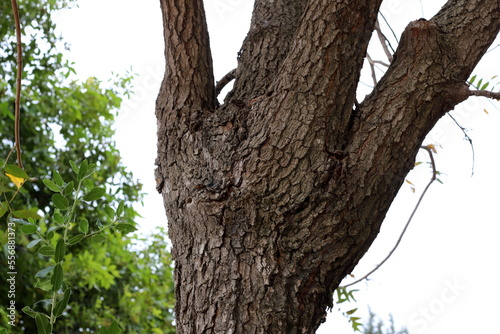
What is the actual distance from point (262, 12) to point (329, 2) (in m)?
0.37

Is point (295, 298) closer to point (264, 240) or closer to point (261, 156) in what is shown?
point (264, 240)

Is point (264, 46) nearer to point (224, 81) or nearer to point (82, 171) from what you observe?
point (224, 81)

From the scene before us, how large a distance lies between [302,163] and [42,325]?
0.57 meters

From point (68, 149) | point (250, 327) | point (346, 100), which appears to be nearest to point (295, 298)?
point (250, 327)

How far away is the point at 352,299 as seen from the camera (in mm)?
1738

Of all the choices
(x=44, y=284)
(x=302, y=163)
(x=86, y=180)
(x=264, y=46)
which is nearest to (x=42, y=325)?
Result: (x=44, y=284)

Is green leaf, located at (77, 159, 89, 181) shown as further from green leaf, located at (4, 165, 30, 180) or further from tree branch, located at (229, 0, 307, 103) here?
tree branch, located at (229, 0, 307, 103)

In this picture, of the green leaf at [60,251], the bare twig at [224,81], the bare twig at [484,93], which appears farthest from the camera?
the bare twig at [224,81]

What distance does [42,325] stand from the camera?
2.60 feet

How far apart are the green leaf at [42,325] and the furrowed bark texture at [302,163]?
389 millimetres

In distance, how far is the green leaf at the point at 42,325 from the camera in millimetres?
788

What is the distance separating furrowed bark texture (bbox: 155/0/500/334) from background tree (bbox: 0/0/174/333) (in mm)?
1756

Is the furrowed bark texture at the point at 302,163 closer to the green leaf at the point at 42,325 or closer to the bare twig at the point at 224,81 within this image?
the bare twig at the point at 224,81

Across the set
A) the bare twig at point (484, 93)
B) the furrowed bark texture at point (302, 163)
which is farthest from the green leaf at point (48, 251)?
the bare twig at point (484, 93)
